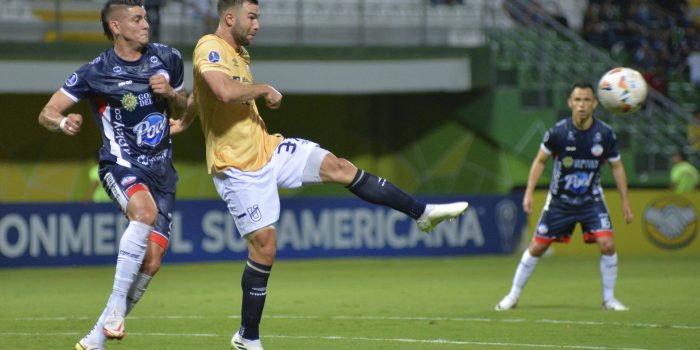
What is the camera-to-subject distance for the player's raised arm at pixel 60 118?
8.00m

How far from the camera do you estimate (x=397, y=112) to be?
27.8m

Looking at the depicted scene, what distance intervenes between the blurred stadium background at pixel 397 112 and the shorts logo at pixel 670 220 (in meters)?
0.03

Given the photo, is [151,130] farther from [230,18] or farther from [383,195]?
[383,195]

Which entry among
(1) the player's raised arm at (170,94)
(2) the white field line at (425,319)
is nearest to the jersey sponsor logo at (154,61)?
(1) the player's raised arm at (170,94)

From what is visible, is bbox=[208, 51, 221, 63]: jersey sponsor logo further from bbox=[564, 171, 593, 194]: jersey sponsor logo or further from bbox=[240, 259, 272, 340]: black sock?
bbox=[564, 171, 593, 194]: jersey sponsor logo

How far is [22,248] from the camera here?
20.1 metres

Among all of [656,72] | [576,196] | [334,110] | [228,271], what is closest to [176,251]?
[228,271]

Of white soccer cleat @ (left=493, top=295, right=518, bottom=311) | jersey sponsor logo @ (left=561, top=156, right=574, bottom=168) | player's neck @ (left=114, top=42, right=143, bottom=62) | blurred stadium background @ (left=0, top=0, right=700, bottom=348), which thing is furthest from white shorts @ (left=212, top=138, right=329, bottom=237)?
blurred stadium background @ (left=0, top=0, right=700, bottom=348)

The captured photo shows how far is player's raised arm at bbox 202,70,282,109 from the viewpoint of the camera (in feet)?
26.1

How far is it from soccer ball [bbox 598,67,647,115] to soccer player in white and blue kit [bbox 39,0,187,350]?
16.4 ft

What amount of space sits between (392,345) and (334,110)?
18738 millimetres

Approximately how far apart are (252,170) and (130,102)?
0.94 meters

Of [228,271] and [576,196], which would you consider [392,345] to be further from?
[228,271]

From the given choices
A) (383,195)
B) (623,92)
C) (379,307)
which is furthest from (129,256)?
(623,92)
